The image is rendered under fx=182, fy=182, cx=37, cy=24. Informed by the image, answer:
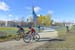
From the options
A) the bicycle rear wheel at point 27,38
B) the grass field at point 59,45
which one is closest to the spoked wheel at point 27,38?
the bicycle rear wheel at point 27,38

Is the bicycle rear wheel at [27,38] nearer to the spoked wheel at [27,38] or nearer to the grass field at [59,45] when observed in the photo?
the spoked wheel at [27,38]

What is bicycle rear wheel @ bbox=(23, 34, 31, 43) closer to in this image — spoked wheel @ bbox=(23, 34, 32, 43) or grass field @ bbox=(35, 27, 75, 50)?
spoked wheel @ bbox=(23, 34, 32, 43)

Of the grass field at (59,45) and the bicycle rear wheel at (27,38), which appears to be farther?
the bicycle rear wheel at (27,38)

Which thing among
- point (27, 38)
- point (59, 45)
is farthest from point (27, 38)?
point (59, 45)

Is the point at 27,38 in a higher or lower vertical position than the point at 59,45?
higher

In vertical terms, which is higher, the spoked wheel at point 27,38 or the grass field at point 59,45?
the spoked wheel at point 27,38

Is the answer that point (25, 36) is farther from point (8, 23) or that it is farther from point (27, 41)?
point (8, 23)

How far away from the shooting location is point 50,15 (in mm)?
90000

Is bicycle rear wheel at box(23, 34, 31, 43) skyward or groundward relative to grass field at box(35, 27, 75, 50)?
skyward

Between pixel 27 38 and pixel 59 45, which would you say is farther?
pixel 27 38

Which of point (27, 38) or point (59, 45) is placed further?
point (27, 38)

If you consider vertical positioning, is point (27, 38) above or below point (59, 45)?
above

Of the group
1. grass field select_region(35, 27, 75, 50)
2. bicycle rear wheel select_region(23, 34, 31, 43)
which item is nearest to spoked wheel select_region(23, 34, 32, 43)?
bicycle rear wheel select_region(23, 34, 31, 43)

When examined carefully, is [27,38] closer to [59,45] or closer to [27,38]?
[27,38]
